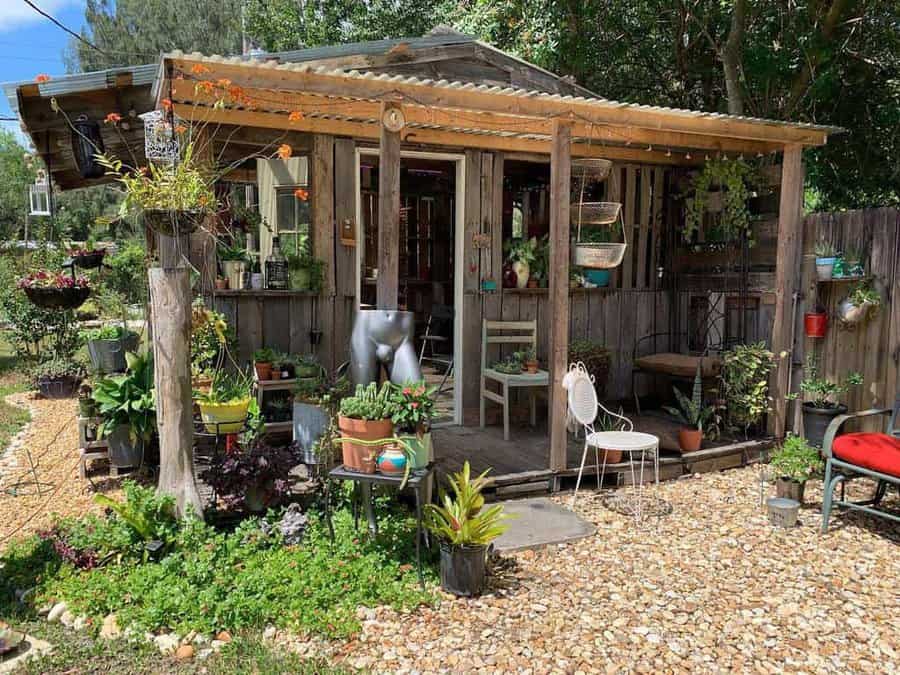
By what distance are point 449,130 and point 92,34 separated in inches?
674

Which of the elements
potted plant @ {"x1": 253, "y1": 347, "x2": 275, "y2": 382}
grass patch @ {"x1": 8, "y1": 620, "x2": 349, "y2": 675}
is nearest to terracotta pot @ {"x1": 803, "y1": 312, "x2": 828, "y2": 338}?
potted plant @ {"x1": 253, "y1": 347, "x2": 275, "y2": 382}

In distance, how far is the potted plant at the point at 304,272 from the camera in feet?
17.2

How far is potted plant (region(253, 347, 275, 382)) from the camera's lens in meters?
4.91

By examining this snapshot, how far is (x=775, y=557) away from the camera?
372cm

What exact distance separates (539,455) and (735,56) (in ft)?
19.1

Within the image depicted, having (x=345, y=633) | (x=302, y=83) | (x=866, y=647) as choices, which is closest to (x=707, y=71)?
(x=302, y=83)

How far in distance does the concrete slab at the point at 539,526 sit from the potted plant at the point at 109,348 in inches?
138

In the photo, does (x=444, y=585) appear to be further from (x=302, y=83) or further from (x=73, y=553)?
(x=302, y=83)

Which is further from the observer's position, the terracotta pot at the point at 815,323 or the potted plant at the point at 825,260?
the terracotta pot at the point at 815,323

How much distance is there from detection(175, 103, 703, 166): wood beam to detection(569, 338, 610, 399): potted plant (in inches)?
71.2

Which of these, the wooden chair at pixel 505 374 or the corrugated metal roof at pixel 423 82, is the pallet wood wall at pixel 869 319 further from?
the wooden chair at pixel 505 374

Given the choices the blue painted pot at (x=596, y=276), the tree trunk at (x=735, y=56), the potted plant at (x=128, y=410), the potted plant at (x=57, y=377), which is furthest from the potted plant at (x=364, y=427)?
the tree trunk at (x=735, y=56)

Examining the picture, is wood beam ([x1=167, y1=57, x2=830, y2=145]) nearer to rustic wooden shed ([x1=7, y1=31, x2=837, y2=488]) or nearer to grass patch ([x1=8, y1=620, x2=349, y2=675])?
rustic wooden shed ([x1=7, y1=31, x2=837, y2=488])

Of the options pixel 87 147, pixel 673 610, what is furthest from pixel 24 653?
pixel 87 147
